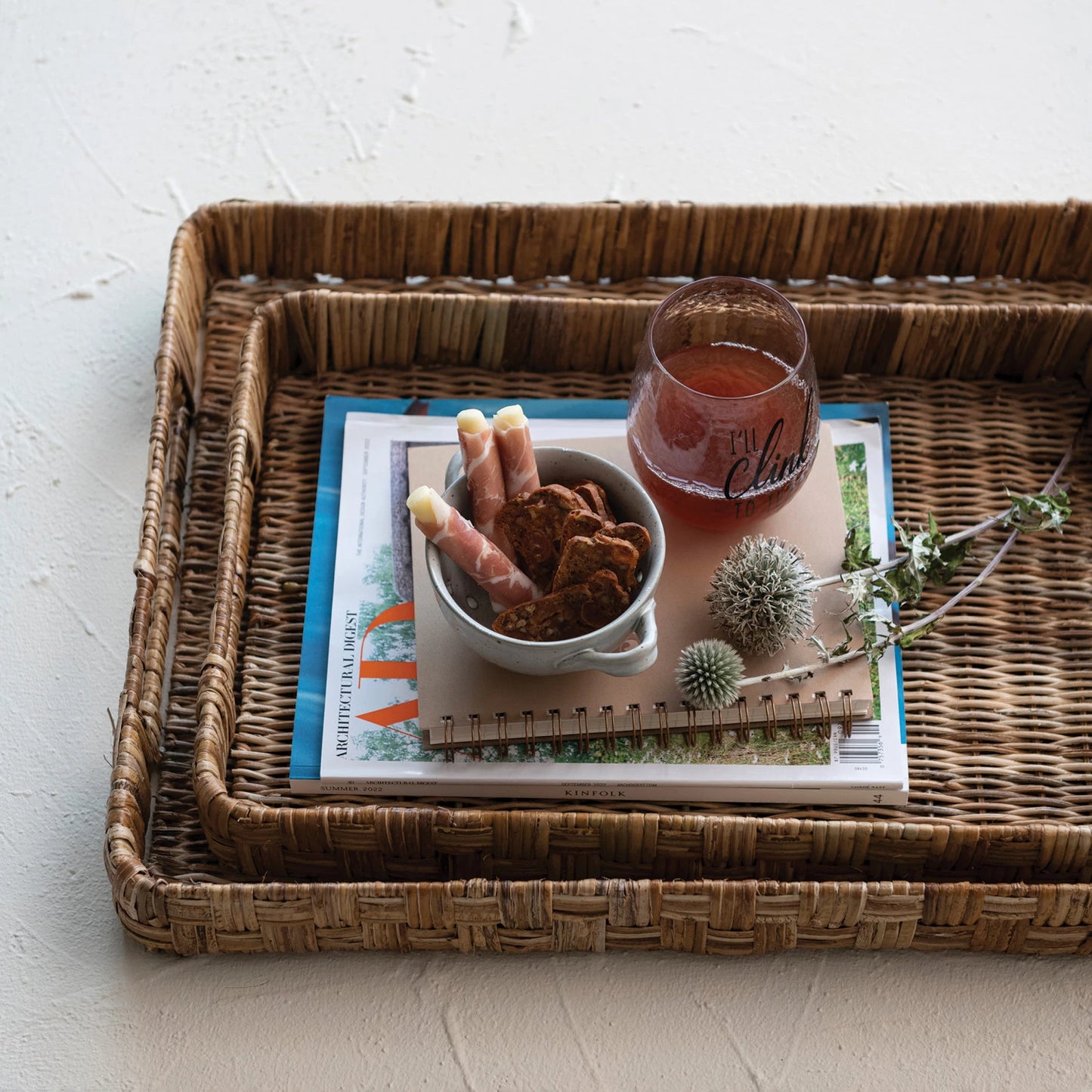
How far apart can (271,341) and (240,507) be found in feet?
0.40

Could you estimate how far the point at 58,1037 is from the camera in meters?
0.64

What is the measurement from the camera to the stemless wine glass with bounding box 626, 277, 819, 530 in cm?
67

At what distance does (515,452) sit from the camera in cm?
64

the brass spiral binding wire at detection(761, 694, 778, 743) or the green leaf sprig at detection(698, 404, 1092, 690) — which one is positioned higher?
the green leaf sprig at detection(698, 404, 1092, 690)

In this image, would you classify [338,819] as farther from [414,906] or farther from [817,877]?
[817,877]

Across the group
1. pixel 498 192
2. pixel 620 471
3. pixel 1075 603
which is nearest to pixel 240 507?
pixel 620 471

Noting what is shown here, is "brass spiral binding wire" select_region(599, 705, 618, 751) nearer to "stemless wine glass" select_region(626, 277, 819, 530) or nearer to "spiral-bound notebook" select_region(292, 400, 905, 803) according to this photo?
"spiral-bound notebook" select_region(292, 400, 905, 803)

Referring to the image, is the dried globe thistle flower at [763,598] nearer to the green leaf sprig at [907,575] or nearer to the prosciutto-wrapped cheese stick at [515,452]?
the green leaf sprig at [907,575]

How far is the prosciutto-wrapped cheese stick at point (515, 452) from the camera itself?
63cm

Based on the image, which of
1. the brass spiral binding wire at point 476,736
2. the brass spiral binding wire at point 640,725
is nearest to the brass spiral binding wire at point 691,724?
the brass spiral binding wire at point 640,725

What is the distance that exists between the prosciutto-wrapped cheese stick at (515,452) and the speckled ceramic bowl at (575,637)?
0.03 metres

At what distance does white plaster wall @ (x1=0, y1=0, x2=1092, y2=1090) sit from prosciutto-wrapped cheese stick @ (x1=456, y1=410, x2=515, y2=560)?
0.22 metres

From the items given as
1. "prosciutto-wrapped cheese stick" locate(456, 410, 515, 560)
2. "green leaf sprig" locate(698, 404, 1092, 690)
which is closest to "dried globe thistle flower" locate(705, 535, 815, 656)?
"green leaf sprig" locate(698, 404, 1092, 690)

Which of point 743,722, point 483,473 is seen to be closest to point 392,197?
point 483,473
